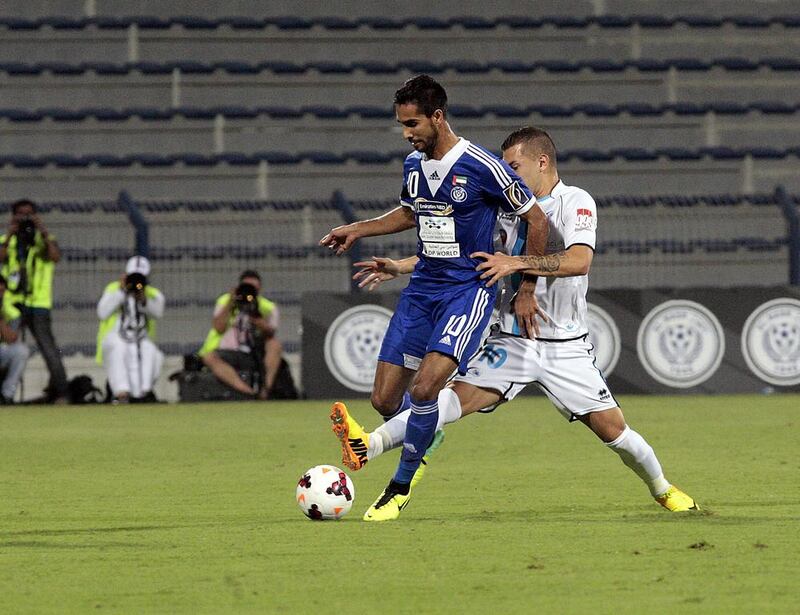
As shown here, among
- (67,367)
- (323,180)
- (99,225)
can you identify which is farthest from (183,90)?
(67,367)

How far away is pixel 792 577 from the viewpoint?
471 centimetres

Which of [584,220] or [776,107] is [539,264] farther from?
[776,107]

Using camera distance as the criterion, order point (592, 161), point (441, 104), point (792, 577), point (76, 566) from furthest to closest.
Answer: point (592, 161), point (441, 104), point (76, 566), point (792, 577)

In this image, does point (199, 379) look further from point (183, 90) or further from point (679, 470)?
point (679, 470)

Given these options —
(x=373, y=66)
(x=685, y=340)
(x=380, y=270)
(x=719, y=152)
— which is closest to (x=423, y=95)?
(x=380, y=270)

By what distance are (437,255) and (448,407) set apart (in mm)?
725

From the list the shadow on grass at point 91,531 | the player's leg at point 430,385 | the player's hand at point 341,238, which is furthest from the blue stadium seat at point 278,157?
the shadow on grass at point 91,531

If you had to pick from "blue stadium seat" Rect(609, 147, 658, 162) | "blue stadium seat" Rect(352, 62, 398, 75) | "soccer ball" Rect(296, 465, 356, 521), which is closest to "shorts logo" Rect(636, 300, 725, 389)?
"blue stadium seat" Rect(609, 147, 658, 162)

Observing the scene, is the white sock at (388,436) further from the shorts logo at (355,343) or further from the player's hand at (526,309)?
the shorts logo at (355,343)

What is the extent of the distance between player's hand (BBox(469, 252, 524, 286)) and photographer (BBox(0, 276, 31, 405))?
1010 centimetres

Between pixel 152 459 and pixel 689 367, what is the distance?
7.91 m

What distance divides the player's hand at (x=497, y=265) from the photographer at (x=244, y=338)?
30.9 feet

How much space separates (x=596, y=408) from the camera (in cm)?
673

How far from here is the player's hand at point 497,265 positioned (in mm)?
6484
